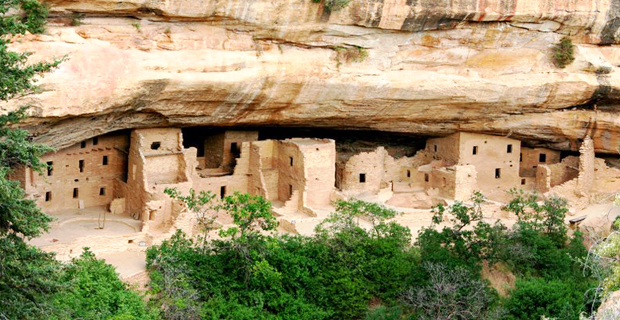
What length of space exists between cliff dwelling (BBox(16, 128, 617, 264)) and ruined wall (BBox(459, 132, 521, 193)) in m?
0.03

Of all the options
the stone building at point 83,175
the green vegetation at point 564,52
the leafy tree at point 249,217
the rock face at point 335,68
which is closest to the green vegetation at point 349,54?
the rock face at point 335,68

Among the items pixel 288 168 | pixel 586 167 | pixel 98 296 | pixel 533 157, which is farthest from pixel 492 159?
pixel 98 296

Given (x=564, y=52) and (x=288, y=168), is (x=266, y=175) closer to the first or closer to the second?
(x=288, y=168)

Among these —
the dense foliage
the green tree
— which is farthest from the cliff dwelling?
the green tree

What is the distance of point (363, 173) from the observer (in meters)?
25.1

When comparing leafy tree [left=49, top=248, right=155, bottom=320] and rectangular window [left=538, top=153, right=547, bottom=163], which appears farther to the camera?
rectangular window [left=538, top=153, right=547, bottom=163]

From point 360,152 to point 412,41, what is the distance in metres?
4.59

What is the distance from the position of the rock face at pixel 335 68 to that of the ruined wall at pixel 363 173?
896mm

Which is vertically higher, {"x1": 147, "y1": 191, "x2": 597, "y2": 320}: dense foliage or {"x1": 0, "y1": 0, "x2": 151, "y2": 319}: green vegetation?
{"x1": 0, "y1": 0, "x2": 151, "y2": 319}: green vegetation

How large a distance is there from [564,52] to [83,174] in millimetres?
11501

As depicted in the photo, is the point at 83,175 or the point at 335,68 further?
the point at 83,175

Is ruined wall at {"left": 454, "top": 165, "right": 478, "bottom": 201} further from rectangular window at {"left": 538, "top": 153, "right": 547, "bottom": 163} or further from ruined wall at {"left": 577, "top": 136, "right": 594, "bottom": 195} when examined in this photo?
rectangular window at {"left": 538, "top": 153, "right": 547, "bottom": 163}

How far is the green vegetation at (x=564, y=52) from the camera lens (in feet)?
80.0

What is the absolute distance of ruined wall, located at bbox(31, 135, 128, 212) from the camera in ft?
74.2
